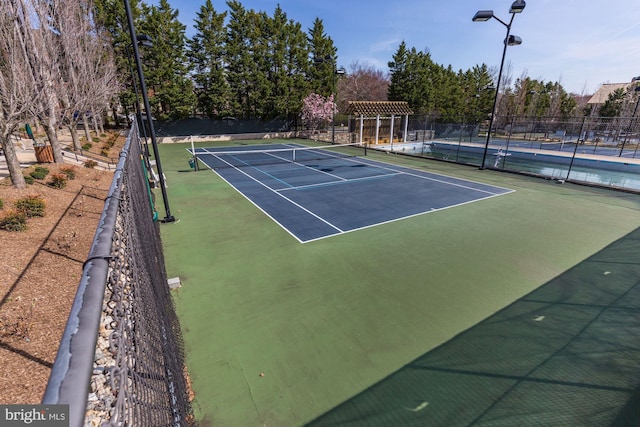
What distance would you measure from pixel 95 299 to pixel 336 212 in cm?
1047

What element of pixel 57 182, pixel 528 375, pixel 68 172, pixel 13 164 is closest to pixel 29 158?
pixel 68 172

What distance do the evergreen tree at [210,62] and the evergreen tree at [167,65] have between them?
5.36ft

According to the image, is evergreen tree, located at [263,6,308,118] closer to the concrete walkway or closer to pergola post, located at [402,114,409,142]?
pergola post, located at [402,114,409,142]

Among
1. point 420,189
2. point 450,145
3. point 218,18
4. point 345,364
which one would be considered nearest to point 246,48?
point 218,18

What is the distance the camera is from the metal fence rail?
0.92 meters

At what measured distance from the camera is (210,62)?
117ft

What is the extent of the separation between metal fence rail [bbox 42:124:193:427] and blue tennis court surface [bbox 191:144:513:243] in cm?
594

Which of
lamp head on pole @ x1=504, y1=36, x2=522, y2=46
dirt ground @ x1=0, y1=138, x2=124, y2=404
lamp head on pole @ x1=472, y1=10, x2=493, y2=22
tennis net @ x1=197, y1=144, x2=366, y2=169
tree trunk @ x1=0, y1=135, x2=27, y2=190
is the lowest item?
dirt ground @ x1=0, y1=138, x2=124, y2=404

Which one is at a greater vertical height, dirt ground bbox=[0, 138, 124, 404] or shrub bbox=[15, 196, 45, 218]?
shrub bbox=[15, 196, 45, 218]

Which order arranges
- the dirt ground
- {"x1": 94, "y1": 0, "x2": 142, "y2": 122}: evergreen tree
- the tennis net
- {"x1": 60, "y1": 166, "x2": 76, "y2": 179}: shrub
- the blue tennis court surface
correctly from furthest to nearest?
1. {"x1": 94, "y1": 0, "x2": 142, "y2": 122}: evergreen tree
2. the tennis net
3. {"x1": 60, "y1": 166, "x2": 76, "y2": 179}: shrub
4. the blue tennis court surface
5. the dirt ground

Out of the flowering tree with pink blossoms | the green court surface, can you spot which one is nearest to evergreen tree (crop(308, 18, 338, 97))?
the flowering tree with pink blossoms

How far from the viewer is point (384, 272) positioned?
742cm

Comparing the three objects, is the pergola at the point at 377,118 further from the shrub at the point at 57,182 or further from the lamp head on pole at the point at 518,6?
the shrub at the point at 57,182

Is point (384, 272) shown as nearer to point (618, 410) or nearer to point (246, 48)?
point (618, 410)
